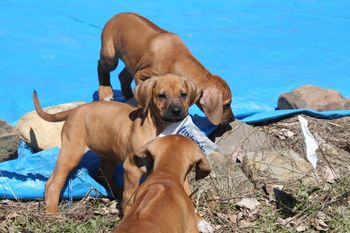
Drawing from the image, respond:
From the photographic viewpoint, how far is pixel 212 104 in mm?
6672

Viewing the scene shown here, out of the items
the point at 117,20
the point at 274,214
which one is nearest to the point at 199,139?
the point at 274,214

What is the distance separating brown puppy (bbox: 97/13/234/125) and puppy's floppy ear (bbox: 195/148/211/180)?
188 cm

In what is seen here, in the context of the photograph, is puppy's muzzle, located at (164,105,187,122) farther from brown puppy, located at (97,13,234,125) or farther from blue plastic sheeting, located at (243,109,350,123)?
blue plastic sheeting, located at (243,109,350,123)

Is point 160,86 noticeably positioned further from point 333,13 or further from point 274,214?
point 333,13

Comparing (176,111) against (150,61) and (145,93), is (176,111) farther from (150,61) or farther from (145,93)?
(150,61)

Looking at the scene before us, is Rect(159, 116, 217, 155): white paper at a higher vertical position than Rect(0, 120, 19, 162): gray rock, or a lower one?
higher

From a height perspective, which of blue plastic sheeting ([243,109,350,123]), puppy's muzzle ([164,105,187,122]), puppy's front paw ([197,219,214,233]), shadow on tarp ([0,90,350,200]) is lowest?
shadow on tarp ([0,90,350,200])

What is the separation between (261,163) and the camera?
6.34 meters

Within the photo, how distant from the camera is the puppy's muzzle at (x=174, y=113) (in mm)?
5742

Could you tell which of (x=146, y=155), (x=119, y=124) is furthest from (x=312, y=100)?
(x=146, y=155)

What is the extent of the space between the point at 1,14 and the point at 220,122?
526cm

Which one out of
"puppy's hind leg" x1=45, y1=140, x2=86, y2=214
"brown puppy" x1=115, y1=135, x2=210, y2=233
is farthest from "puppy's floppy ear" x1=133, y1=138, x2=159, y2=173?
"puppy's hind leg" x1=45, y1=140, x2=86, y2=214

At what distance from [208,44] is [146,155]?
531cm

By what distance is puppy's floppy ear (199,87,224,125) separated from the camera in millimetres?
6621
